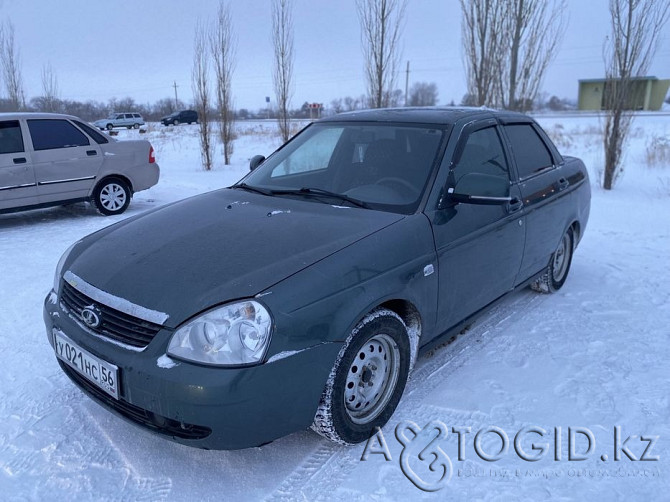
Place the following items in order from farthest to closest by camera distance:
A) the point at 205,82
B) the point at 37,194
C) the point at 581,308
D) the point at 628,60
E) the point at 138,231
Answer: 1. the point at 205,82
2. the point at 628,60
3. the point at 37,194
4. the point at 581,308
5. the point at 138,231

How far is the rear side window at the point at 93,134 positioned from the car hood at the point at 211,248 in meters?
5.20

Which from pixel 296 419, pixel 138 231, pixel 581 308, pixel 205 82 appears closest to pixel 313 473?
pixel 296 419

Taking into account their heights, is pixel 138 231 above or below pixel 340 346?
above

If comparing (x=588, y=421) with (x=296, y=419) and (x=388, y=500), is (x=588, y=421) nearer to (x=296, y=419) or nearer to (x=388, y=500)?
(x=388, y=500)

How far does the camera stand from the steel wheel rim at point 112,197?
7855mm

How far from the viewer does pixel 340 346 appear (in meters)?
2.29

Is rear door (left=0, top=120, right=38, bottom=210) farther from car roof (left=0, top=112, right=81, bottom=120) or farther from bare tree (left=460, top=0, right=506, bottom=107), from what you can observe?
bare tree (left=460, top=0, right=506, bottom=107)

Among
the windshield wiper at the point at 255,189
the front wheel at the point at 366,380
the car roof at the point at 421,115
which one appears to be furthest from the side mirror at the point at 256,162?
the front wheel at the point at 366,380

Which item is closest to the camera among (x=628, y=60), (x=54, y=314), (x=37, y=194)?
(x=54, y=314)

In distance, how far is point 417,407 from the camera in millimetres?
2896

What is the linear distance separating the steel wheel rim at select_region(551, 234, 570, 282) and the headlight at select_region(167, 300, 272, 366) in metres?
3.33

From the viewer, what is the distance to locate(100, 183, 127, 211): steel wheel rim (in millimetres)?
7855

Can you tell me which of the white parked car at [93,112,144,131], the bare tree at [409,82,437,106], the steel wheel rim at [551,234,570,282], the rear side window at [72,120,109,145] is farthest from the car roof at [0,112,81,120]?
the bare tree at [409,82,437,106]

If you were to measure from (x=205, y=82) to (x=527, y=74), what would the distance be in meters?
8.46
